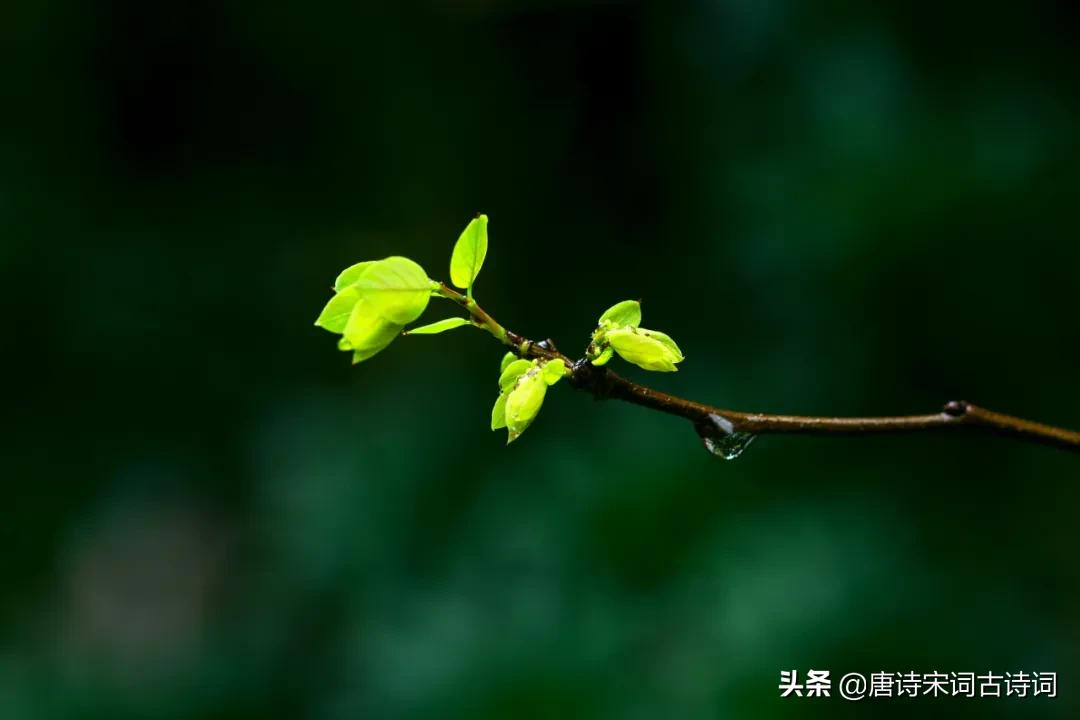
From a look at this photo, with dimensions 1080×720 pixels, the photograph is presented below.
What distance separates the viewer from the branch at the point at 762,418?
1.77 feet

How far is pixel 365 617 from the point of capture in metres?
1.94

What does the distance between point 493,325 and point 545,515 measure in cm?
135

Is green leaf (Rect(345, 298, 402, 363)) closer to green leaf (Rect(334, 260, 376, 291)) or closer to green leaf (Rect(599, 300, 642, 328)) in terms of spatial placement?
green leaf (Rect(334, 260, 376, 291))

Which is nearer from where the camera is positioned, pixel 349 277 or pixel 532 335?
pixel 349 277

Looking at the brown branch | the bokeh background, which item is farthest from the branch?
the bokeh background

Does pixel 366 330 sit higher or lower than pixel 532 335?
lower

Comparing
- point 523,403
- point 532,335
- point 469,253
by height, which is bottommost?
point 523,403

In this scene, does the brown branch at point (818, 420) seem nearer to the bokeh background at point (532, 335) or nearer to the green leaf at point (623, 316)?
the green leaf at point (623, 316)

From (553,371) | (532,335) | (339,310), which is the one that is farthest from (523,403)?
(532,335)

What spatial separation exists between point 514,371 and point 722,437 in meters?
0.14

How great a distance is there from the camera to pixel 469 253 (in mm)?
611

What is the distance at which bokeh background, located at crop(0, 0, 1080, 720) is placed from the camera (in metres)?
1.75

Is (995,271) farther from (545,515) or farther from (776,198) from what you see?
(545,515)

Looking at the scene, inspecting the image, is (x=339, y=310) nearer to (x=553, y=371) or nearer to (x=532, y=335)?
(x=553, y=371)
